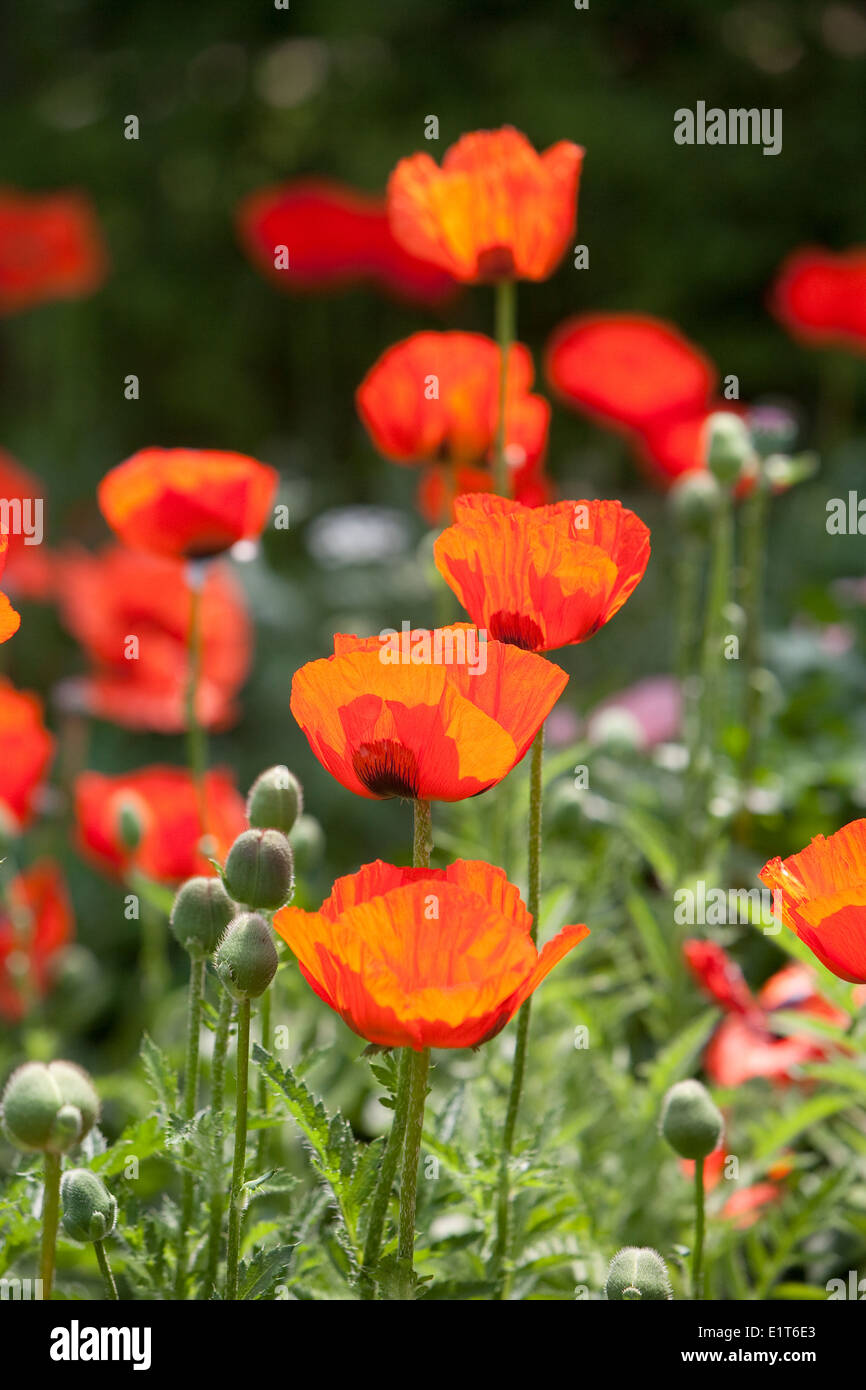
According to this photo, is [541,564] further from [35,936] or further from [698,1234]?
[35,936]

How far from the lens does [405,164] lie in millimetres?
1070

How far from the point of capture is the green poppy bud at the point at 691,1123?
2.64 feet

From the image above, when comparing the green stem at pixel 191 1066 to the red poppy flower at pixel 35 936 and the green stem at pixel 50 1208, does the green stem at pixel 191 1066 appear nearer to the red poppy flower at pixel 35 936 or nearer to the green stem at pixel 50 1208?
the green stem at pixel 50 1208

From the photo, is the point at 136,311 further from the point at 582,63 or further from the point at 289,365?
the point at 582,63

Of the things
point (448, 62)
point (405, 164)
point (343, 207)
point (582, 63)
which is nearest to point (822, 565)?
point (343, 207)

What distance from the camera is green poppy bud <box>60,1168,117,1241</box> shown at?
0.72 m

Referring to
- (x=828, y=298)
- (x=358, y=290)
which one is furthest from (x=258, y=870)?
(x=358, y=290)

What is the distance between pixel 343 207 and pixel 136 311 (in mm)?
1156

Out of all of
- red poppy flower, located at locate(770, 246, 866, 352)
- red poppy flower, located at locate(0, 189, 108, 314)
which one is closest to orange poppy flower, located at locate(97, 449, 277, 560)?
red poppy flower, located at locate(770, 246, 866, 352)

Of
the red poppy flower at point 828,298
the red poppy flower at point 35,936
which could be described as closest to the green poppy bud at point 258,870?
the red poppy flower at point 35,936

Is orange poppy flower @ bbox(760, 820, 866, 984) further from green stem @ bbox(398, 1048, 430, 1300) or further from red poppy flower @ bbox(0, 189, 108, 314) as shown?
red poppy flower @ bbox(0, 189, 108, 314)

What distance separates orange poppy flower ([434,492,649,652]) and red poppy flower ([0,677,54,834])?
0.58 meters

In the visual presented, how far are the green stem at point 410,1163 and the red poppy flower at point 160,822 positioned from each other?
0.59 m

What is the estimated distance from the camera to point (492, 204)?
1.04m
